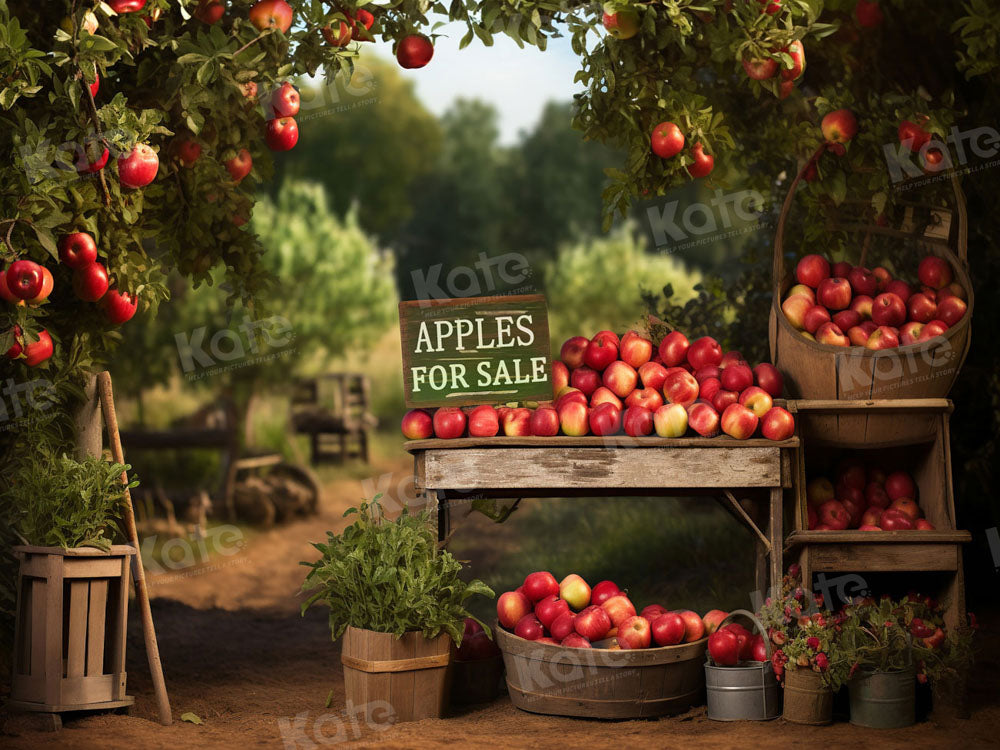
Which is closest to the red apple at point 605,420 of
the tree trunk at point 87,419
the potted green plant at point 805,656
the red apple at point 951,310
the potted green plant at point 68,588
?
the potted green plant at point 805,656

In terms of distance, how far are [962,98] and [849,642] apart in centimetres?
344

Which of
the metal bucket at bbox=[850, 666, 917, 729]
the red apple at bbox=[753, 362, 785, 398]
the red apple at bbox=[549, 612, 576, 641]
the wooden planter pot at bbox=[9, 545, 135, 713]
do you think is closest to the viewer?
the metal bucket at bbox=[850, 666, 917, 729]

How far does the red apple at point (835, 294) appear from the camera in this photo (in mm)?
4637

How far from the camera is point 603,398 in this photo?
451cm

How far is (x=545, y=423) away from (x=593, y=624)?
826 mm

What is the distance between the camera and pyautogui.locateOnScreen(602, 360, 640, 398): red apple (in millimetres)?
4570

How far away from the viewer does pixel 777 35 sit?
4422mm

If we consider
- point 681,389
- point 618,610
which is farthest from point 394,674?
point 681,389

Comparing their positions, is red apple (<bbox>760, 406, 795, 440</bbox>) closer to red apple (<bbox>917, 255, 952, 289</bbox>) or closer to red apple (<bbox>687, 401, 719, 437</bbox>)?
red apple (<bbox>687, 401, 719, 437</bbox>)

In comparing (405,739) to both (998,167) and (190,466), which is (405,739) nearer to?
(998,167)

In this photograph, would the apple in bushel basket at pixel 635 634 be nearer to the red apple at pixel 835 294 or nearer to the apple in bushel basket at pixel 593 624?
the apple in bushel basket at pixel 593 624

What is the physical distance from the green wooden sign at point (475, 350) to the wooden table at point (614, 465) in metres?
0.23

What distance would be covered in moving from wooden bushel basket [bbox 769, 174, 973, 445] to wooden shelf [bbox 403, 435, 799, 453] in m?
0.30

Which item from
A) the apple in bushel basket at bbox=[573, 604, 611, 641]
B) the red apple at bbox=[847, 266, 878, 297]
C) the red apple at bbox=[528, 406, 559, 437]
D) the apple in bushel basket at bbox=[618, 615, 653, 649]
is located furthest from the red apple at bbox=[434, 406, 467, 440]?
the red apple at bbox=[847, 266, 878, 297]
